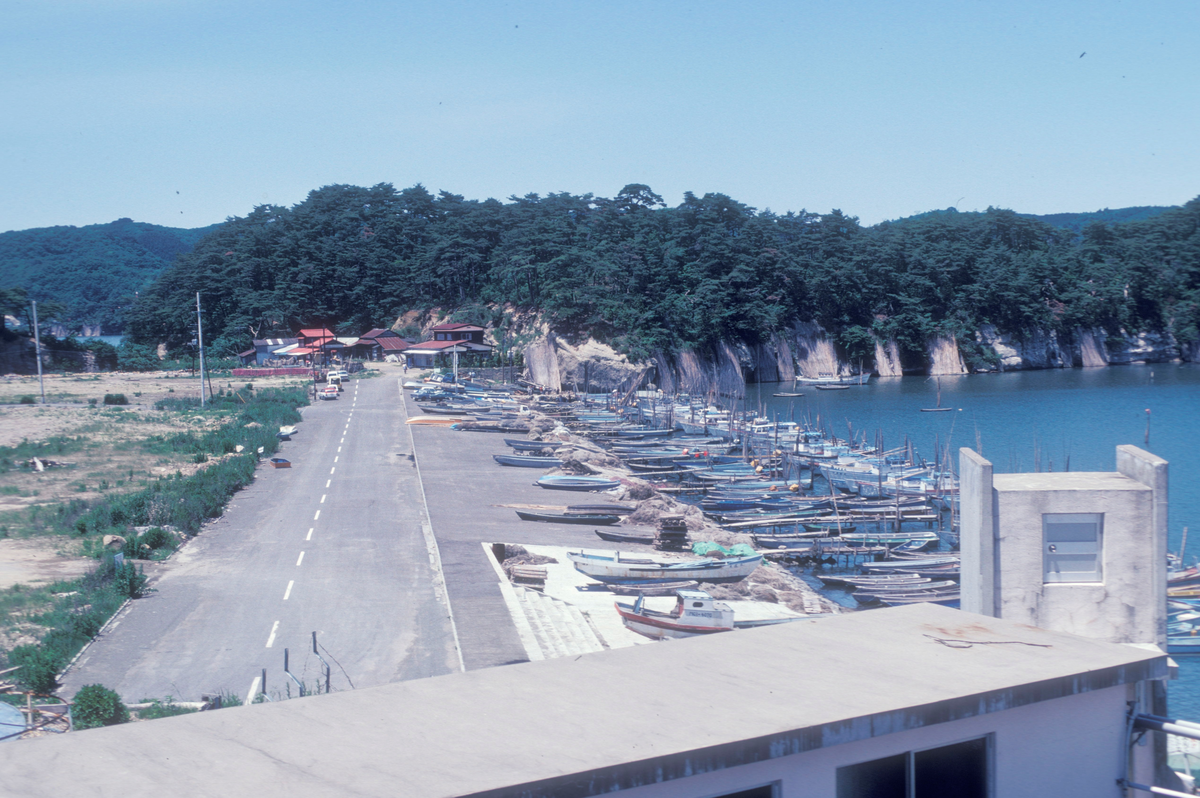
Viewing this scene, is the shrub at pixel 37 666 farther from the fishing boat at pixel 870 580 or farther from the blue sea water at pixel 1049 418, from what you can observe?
the blue sea water at pixel 1049 418

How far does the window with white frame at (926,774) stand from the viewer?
5910 mm

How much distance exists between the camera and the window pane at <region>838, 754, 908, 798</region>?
231 inches

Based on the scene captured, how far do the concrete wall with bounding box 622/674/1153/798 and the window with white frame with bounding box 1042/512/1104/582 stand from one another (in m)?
2.73

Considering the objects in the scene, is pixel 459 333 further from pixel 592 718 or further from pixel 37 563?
pixel 592 718

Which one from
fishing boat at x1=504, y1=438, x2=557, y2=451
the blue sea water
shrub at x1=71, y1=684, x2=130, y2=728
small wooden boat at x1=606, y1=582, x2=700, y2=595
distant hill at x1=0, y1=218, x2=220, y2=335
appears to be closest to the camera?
shrub at x1=71, y1=684, x2=130, y2=728

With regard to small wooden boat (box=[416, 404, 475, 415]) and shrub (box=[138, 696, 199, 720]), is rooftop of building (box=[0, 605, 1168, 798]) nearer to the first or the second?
shrub (box=[138, 696, 199, 720])

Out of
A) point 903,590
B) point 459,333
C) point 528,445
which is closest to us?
point 903,590

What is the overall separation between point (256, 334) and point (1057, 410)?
260ft

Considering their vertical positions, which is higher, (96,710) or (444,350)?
(444,350)

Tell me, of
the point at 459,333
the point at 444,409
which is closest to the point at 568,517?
the point at 444,409

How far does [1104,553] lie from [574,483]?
28643 millimetres

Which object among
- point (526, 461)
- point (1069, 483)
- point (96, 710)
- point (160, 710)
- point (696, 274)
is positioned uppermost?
point (696, 274)

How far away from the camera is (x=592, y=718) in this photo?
5.80 metres

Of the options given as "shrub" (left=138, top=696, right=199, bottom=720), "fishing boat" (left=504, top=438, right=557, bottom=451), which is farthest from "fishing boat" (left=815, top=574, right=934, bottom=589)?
"fishing boat" (left=504, top=438, right=557, bottom=451)
